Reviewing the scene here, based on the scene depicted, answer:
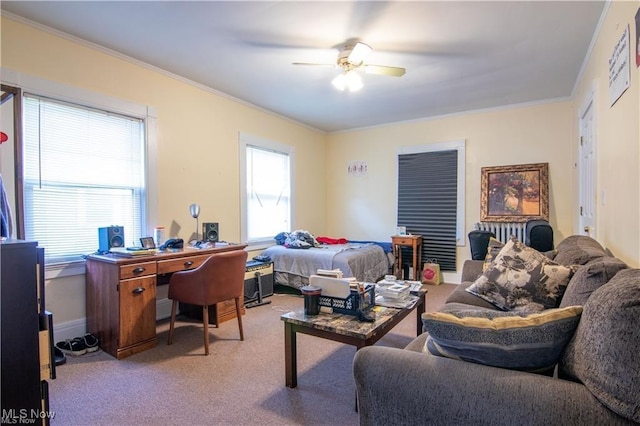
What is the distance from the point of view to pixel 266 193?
496cm

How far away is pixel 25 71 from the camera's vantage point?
2578 millimetres

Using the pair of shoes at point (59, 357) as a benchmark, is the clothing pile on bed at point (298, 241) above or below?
above

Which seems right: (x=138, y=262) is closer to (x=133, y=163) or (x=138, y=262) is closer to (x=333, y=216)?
(x=133, y=163)

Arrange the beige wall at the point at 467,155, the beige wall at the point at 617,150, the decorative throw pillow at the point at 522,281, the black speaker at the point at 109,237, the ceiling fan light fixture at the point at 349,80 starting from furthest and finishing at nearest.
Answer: the beige wall at the point at 467,155, the ceiling fan light fixture at the point at 349,80, the black speaker at the point at 109,237, the decorative throw pillow at the point at 522,281, the beige wall at the point at 617,150

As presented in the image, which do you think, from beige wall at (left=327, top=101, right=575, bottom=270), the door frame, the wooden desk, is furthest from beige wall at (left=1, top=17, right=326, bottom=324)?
the door frame

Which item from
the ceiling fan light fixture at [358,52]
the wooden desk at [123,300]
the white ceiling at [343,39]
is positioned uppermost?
the white ceiling at [343,39]

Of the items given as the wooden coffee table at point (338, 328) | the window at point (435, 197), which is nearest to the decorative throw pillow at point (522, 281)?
the wooden coffee table at point (338, 328)

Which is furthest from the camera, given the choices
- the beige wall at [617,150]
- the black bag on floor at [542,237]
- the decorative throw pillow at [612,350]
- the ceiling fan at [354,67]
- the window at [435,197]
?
the window at [435,197]

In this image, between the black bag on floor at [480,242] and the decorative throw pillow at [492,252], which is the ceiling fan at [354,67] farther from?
the black bag on floor at [480,242]

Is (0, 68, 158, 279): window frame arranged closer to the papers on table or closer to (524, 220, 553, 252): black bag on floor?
the papers on table

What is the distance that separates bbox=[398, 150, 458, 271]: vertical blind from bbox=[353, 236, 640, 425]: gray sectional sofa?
383 cm

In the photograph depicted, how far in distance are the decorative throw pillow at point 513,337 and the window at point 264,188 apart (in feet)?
12.1

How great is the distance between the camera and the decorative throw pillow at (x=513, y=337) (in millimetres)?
1063

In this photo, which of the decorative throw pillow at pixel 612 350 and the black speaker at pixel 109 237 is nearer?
the decorative throw pillow at pixel 612 350
